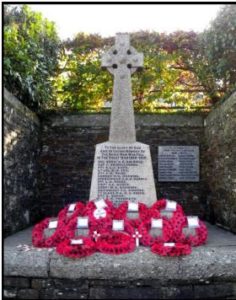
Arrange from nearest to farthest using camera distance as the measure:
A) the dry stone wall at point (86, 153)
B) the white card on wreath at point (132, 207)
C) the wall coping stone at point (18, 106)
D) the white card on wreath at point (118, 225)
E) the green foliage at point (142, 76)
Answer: the white card on wreath at point (118, 225) → the white card on wreath at point (132, 207) → the wall coping stone at point (18, 106) → the dry stone wall at point (86, 153) → the green foliage at point (142, 76)

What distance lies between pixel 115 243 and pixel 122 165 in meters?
1.61

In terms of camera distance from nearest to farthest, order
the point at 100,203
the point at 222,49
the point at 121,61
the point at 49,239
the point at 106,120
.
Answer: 1. the point at 49,239
2. the point at 100,203
3. the point at 121,61
4. the point at 222,49
5. the point at 106,120

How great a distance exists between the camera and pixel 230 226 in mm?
6188

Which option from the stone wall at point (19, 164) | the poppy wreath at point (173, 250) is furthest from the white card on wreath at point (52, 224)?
the poppy wreath at point (173, 250)

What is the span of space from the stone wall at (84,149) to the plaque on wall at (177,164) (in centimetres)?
11

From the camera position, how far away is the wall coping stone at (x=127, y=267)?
4.16 meters

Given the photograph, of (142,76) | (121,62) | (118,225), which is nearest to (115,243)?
(118,225)

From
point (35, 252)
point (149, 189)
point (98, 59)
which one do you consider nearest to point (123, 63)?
point (149, 189)

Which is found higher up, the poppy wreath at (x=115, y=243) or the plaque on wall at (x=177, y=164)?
the plaque on wall at (x=177, y=164)

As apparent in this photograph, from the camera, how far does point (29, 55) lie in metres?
6.84

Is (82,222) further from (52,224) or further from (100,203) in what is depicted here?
(100,203)

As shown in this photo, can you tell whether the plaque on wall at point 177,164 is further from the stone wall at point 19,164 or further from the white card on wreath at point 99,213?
the white card on wreath at point 99,213

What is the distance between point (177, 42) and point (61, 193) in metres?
4.22

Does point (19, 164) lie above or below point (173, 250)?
above
